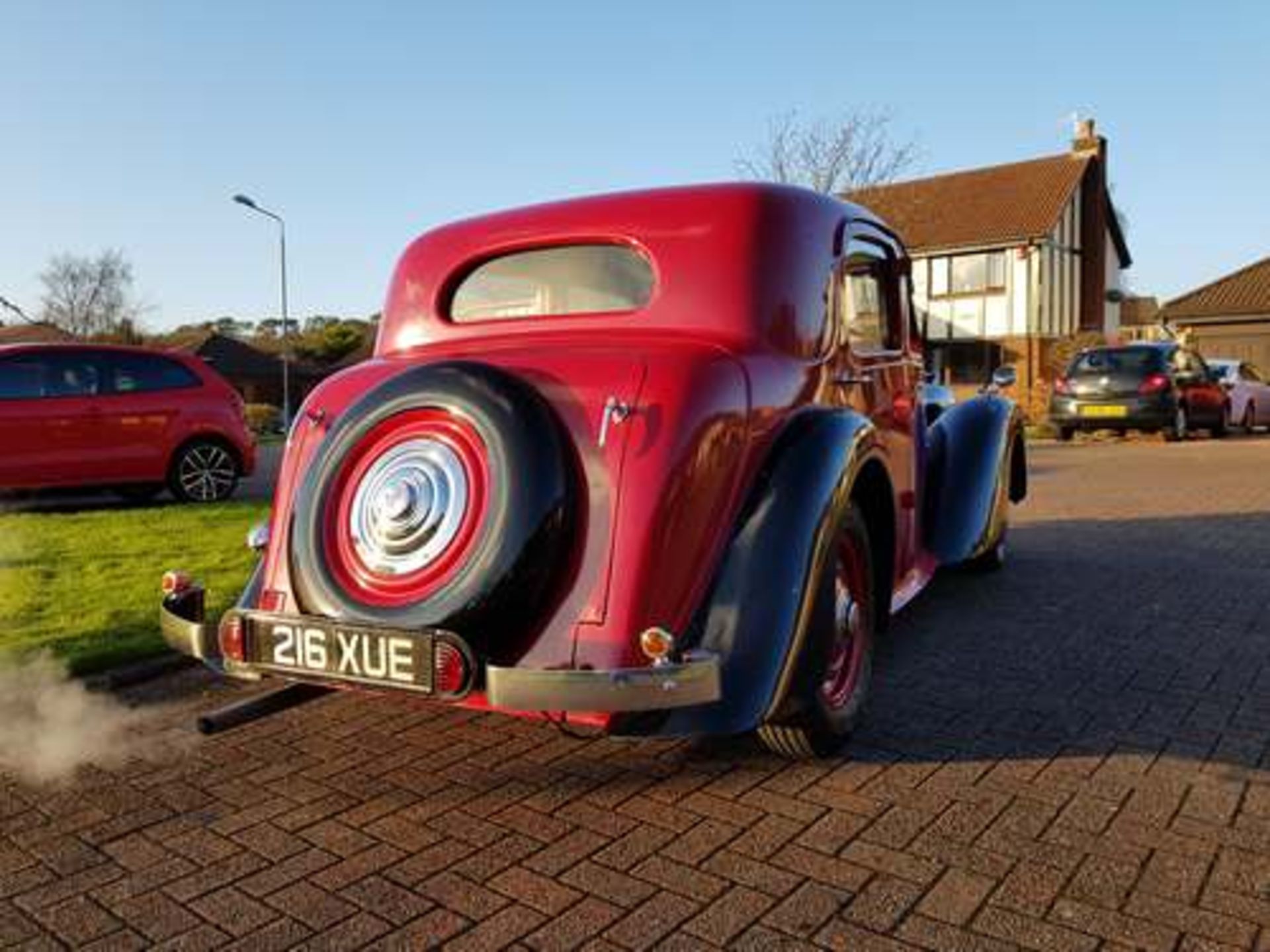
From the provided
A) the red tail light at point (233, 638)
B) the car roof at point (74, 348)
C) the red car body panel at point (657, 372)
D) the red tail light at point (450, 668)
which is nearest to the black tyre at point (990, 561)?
the red car body panel at point (657, 372)

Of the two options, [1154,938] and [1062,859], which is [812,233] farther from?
[1154,938]

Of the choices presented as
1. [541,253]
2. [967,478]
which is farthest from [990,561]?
[541,253]

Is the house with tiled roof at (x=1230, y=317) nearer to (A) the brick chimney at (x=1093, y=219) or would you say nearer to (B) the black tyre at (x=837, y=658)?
(A) the brick chimney at (x=1093, y=219)

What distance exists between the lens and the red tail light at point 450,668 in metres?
2.68

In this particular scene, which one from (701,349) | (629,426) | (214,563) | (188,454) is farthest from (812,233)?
(188,454)

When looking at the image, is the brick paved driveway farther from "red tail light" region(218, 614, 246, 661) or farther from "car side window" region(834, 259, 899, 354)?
"car side window" region(834, 259, 899, 354)

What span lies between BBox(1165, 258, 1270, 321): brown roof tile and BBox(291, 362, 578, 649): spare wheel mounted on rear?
29.9 meters

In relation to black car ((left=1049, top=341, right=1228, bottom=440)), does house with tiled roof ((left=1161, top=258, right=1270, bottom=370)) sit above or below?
above

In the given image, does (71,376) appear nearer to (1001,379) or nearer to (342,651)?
(342,651)

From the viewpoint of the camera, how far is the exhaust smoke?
→ 3.37 m

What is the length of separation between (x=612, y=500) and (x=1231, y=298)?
30793 millimetres

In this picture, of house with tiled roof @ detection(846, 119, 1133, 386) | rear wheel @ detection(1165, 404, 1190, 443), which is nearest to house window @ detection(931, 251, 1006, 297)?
house with tiled roof @ detection(846, 119, 1133, 386)

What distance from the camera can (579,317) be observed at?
368 cm

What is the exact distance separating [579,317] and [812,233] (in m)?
0.94
